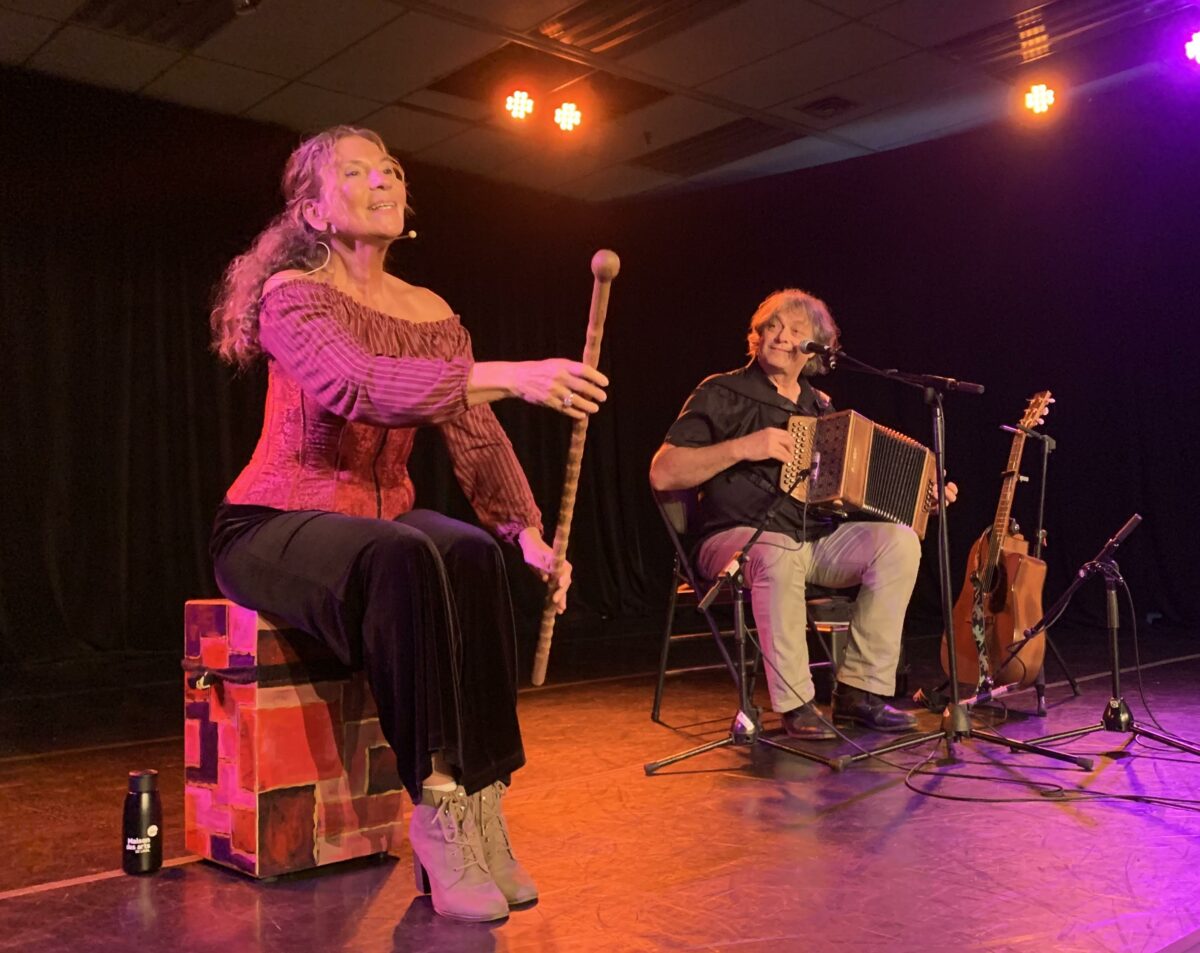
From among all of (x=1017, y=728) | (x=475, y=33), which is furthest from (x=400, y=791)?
(x=475, y=33)

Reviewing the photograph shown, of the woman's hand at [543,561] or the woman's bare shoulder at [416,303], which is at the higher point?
the woman's bare shoulder at [416,303]

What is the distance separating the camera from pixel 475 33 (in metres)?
4.84

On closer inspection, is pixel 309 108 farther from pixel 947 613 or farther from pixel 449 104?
pixel 947 613

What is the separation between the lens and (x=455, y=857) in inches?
70.1

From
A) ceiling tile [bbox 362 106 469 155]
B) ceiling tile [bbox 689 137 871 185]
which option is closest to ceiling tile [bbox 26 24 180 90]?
ceiling tile [bbox 362 106 469 155]

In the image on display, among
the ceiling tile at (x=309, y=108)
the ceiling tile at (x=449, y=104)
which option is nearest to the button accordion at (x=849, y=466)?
the ceiling tile at (x=449, y=104)

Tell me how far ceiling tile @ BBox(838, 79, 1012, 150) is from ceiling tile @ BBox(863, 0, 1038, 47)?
0.66m

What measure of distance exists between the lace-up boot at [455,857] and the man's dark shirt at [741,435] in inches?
68.9

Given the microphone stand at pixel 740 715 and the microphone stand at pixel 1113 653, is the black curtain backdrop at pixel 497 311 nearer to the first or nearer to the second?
the microphone stand at pixel 1113 653

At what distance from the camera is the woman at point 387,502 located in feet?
5.83

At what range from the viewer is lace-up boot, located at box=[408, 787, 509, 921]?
5.76ft

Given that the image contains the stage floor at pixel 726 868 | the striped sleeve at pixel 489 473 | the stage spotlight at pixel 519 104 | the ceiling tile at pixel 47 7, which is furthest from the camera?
the stage spotlight at pixel 519 104

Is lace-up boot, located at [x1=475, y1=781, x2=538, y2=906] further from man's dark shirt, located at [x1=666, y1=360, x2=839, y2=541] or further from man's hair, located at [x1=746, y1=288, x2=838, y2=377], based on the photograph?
man's hair, located at [x1=746, y1=288, x2=838, y2=377]

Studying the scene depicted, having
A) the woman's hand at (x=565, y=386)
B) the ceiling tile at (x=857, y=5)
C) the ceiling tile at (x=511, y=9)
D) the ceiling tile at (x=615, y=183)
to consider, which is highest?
the ceiling tile at (x=857, y=5)
